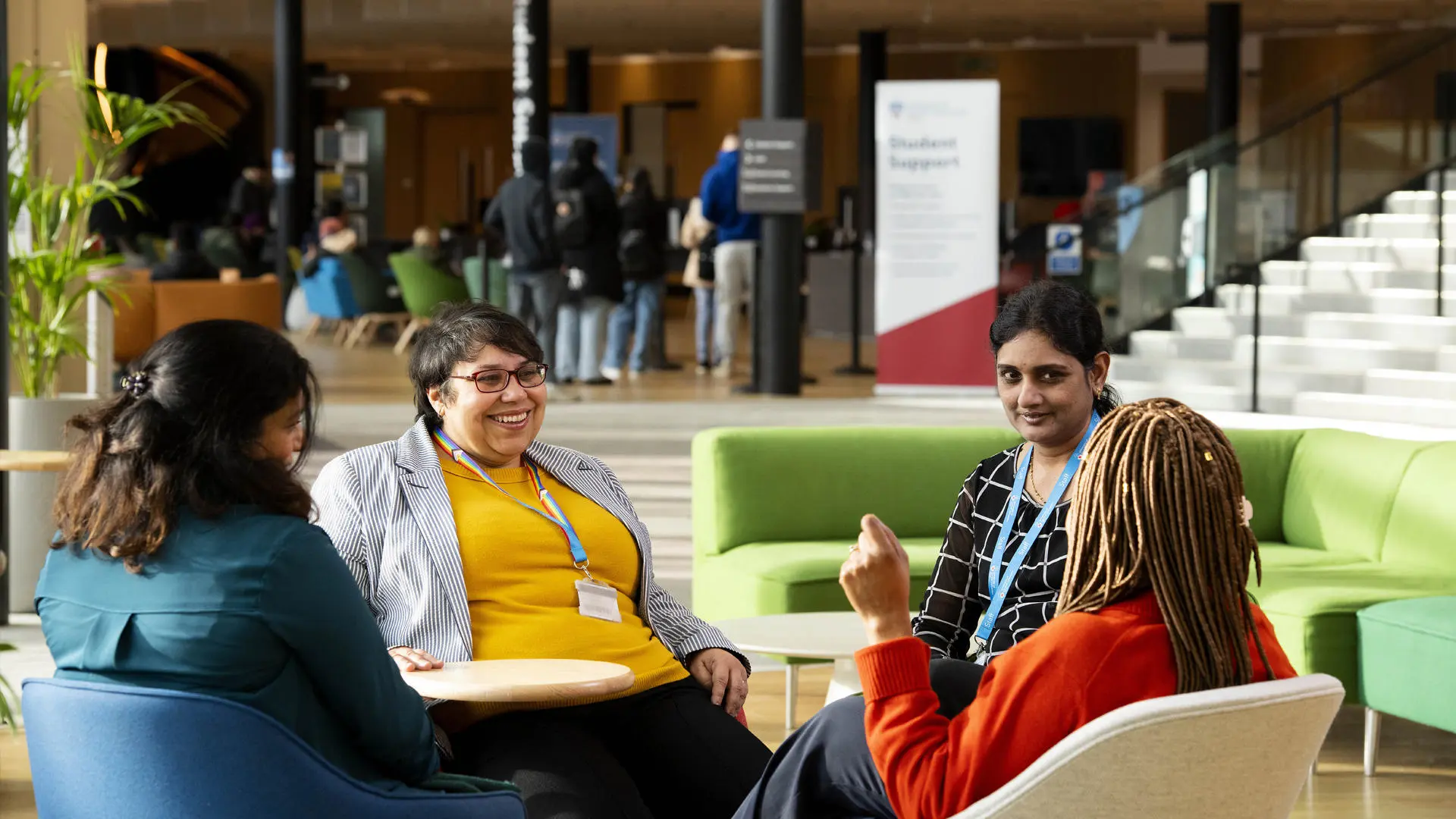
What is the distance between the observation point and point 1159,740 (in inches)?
78.2

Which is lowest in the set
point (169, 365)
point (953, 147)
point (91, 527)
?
point (91, 527)

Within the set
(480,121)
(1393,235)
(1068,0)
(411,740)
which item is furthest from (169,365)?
(480,121)

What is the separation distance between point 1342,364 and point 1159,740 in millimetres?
8795

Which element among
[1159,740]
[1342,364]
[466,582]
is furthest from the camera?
[1342,364]

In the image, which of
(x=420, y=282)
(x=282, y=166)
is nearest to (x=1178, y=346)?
(x=420, y=282)

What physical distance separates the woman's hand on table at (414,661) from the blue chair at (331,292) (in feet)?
46.3

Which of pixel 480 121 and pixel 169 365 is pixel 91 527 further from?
pixel 480 121

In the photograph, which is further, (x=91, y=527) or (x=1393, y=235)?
(x=1393, y=235)

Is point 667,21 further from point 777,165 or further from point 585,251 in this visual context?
point 777,165

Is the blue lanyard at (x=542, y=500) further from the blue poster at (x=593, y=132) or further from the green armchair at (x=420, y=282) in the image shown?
the blue poster at (x=593, y=132)

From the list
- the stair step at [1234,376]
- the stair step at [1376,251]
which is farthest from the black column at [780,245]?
the stair step at [1376,251]

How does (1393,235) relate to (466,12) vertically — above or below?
below

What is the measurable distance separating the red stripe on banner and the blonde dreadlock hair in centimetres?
893

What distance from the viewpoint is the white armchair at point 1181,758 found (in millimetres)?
1977
